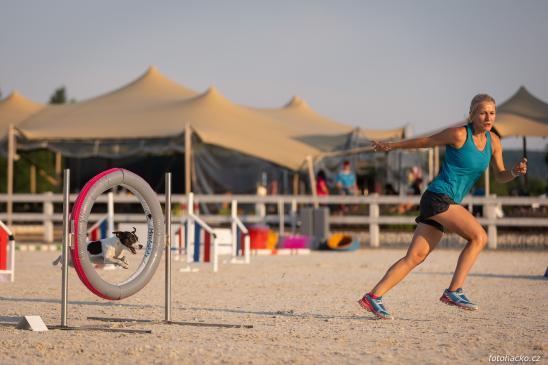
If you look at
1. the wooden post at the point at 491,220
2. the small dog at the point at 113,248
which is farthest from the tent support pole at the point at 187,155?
the small dog at the point at 113,248

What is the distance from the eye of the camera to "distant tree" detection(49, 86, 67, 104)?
76.8m

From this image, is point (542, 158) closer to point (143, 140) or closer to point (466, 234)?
point (143, 140)

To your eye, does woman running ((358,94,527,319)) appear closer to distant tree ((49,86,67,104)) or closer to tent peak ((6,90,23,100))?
tent peak ((6,90,23,100))

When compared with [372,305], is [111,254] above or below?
above

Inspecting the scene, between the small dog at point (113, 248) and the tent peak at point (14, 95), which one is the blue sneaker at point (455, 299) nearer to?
the small dog at point (113, 248)

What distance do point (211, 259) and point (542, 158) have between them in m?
56.1

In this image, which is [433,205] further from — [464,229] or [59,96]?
[59,96]

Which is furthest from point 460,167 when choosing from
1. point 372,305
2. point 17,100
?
point 17,100

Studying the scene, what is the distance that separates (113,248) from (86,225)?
1501 mm

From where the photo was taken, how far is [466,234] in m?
6.92

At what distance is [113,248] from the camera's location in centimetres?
804

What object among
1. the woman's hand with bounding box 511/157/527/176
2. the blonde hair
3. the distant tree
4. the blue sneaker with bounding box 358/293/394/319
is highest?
the distant tree

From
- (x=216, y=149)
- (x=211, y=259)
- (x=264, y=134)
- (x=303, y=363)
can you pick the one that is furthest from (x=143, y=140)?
(x=303, y=363)

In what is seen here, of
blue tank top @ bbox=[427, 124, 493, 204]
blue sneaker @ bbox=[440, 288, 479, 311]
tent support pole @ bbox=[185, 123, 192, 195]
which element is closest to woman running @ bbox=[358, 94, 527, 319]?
blue tank top @ bbox=[427, 124, 493, 204]
